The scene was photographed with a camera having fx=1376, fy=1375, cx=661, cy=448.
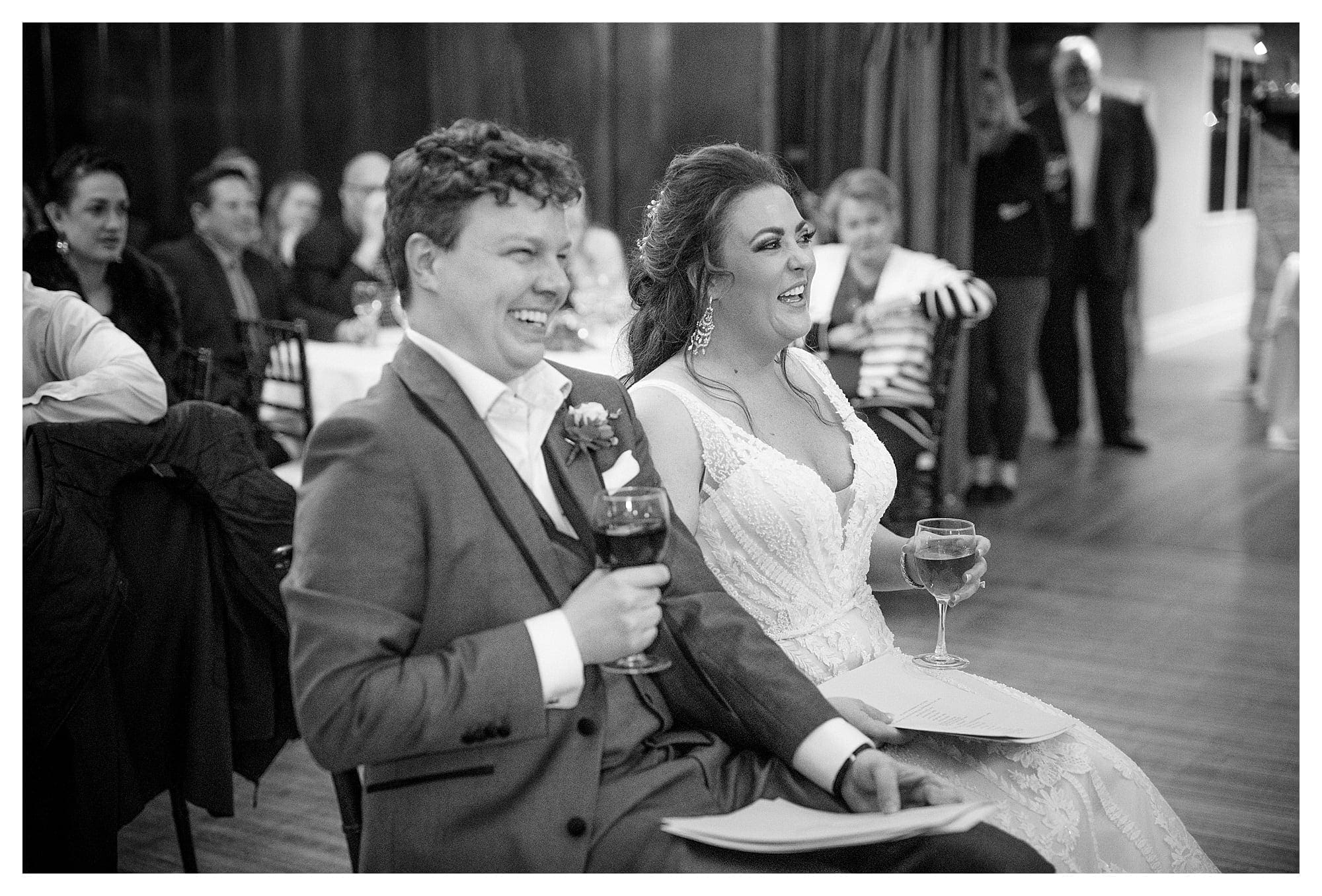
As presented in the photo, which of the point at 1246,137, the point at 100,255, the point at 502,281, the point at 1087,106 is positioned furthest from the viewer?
the point at 1246,137

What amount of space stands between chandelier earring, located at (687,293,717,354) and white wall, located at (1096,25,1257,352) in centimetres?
925

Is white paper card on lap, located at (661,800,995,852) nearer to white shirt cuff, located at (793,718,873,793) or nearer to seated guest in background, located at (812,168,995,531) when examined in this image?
white shirt cuff, located at (793,718,873,793)

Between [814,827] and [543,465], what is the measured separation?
0.50 meters

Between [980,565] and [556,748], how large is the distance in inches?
30.1

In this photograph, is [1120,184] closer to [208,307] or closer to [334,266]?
[334,266]

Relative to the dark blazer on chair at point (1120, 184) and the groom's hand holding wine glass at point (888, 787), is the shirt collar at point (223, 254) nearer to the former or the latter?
the groom's hand holding wine glass at point (888, 787)

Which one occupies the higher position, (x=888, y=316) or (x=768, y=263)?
(x=768, y=263)

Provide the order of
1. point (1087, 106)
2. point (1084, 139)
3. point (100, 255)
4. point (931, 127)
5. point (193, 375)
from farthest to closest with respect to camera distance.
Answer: point (1084, 139) < point (1087, 106) < point (931, 127) < point (193, 375) < point (100, 255)

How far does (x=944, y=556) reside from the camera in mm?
1956

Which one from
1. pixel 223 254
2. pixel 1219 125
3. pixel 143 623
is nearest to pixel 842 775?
pixel 143 623

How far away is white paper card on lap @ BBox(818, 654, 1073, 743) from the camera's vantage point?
175 cm

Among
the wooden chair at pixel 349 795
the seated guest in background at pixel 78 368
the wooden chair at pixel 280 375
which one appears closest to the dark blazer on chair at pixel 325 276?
the wooden chair at pixel 280 375

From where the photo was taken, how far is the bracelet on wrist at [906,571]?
201cm
